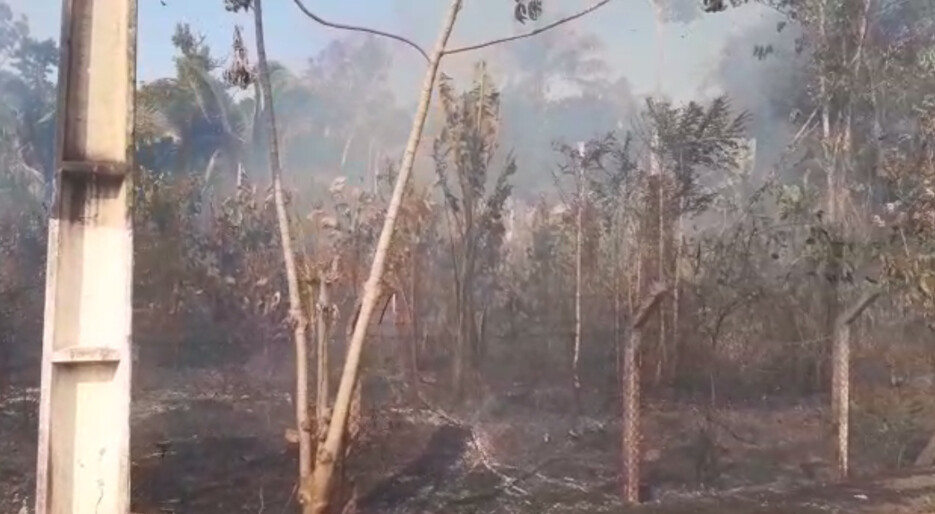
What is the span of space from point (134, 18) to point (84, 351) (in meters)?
1.46

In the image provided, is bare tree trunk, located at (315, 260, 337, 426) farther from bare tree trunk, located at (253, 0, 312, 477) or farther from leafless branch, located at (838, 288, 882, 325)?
leafless branch, located at (838, 288, 882, 325)

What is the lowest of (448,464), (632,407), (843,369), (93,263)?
(448,464)

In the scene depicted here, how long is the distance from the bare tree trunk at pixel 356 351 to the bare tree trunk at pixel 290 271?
12cm

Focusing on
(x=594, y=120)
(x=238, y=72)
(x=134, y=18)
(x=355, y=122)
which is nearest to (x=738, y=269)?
(x=594, y=120)

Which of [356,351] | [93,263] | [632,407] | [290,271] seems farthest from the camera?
[632,407]

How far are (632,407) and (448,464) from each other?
121cm

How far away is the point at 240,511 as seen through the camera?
5645 mm

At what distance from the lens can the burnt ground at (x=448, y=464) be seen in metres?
5.65

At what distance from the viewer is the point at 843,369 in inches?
267

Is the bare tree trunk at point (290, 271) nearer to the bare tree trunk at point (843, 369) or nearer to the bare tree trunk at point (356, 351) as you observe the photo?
the bare tree trunk at point (356, 351)

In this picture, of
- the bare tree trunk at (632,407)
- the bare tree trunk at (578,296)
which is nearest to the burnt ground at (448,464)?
the bare tree trunk at (632,407)

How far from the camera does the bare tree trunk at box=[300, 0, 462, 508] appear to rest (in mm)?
5070

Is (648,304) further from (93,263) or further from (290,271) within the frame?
(93,263)

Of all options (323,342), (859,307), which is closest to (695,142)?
(859,307)
